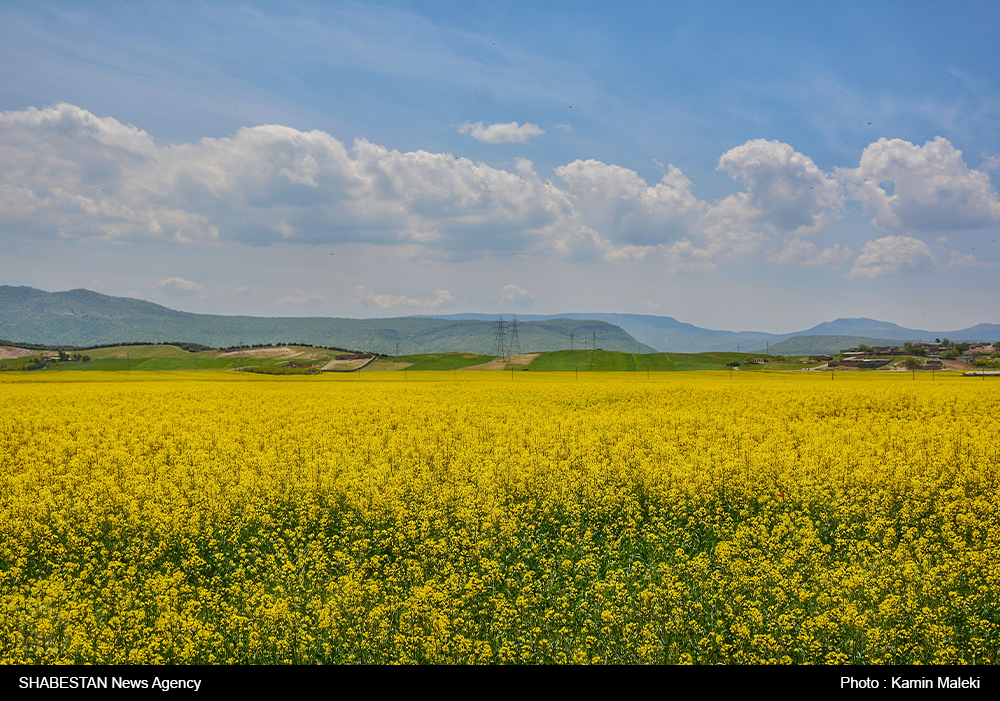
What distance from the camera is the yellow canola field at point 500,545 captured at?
26.8 ft

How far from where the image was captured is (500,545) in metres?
11.4

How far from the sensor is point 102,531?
12680 millimetres

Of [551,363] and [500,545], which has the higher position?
[551,363]

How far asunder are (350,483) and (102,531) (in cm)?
559

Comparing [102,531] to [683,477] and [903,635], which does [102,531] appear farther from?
[903,635]

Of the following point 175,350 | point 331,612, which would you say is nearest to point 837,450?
point 331,612

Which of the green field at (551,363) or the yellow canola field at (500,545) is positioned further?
the green field at (551,363)

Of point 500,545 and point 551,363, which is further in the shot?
point 551,363

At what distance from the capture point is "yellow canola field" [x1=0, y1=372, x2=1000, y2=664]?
26.8ft

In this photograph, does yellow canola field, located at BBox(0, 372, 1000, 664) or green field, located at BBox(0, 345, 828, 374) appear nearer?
yellow canola field, located at BBox(0, 372, 1000, 664)

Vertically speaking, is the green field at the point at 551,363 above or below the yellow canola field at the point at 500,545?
above
